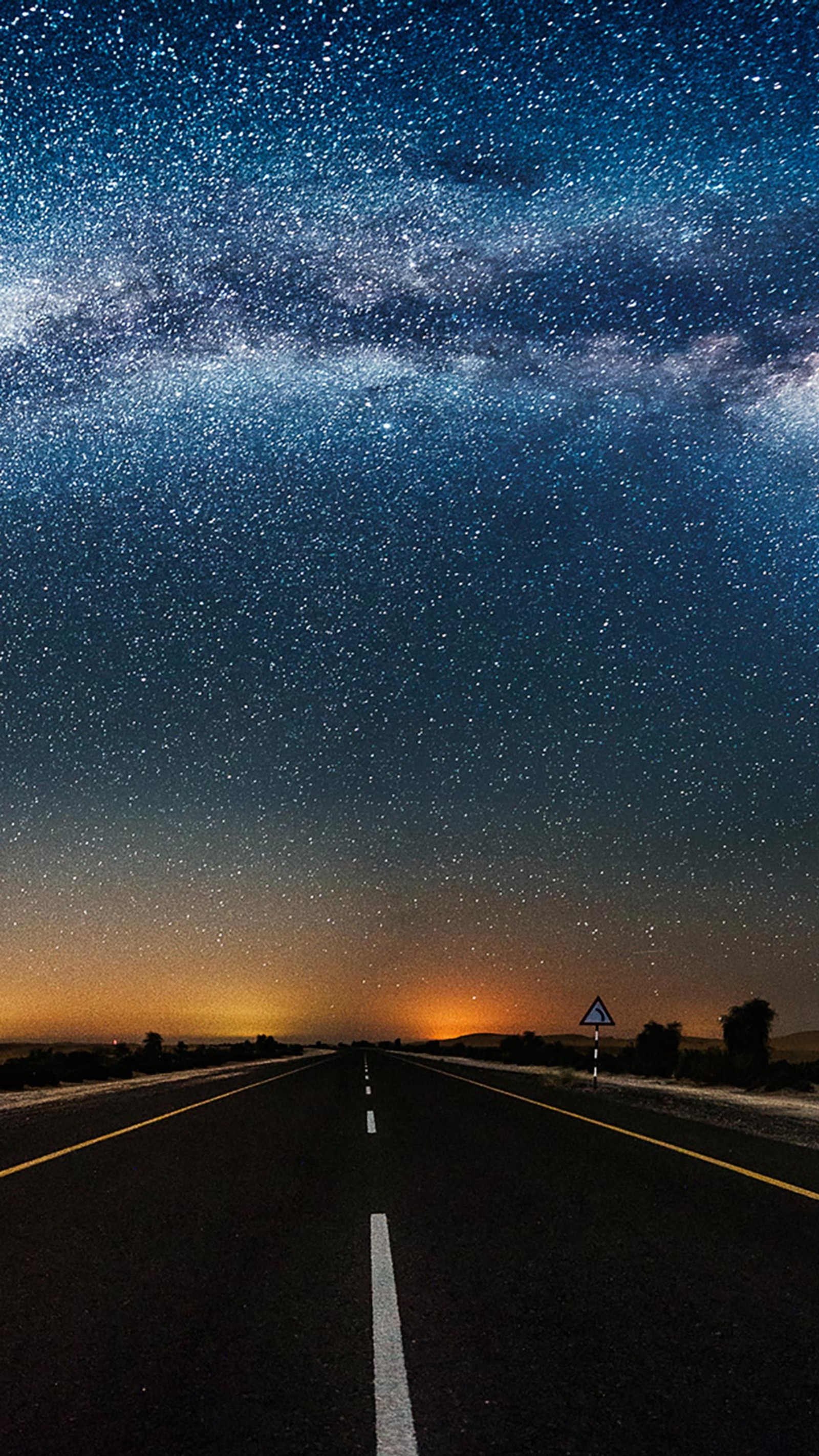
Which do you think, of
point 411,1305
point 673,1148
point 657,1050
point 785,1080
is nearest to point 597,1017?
point 785,1080

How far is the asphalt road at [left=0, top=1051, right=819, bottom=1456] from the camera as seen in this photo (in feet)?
10.3

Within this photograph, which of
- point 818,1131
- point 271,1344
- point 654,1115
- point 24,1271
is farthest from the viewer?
point 654,1115

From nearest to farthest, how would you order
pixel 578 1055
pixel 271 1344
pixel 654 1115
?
1. pixel 271 1344
2. pixel 654 1115
3. pixel 578 1055

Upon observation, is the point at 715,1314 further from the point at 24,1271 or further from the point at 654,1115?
the point at 654,1115

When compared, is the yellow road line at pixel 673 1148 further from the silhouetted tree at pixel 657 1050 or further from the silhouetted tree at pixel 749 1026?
the silhouetted tree at pixel 749 1026

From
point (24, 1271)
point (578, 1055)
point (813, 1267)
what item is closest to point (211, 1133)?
point (24, 1271)

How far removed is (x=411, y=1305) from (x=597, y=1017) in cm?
1902

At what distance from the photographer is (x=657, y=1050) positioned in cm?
4703

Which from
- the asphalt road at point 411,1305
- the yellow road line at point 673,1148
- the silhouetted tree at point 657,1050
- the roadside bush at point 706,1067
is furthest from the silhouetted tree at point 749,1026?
the asphalt road at point 411,1305

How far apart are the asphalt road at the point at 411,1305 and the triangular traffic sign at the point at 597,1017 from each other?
13.1m

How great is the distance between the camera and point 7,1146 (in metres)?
9.76

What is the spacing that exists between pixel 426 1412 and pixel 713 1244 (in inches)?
122

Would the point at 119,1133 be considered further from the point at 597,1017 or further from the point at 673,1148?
the point at 597,1017

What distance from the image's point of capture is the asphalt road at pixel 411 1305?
3.15 m
